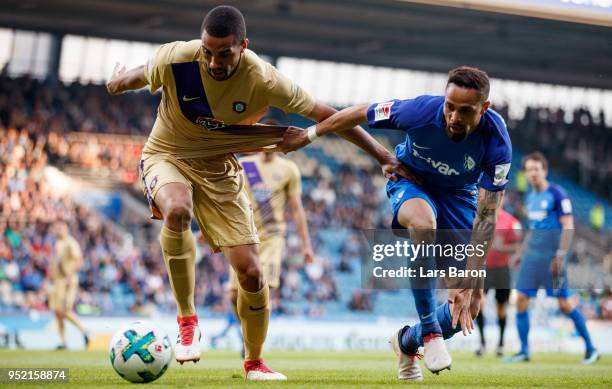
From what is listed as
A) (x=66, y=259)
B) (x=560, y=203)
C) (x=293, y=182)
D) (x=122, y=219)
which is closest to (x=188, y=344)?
(x=293, y=182)

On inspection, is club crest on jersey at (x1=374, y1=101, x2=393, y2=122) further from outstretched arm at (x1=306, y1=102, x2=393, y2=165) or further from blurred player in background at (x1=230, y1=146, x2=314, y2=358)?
blurred player in background at (x1=230, y1=146, x2=314, y2=358)

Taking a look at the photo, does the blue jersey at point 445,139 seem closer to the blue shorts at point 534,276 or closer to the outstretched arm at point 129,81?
the outstretched arm at point 129,81

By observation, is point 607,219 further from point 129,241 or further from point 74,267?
point 74,267

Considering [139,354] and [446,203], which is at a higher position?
[446,203]

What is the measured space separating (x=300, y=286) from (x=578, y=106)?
16834mm

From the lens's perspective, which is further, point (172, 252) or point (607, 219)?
point (607, 219)

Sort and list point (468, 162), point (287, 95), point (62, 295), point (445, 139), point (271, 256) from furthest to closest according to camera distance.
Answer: point (62, 295), point (271, 256), point (287, 95), point (468, 162), point (445, 139)

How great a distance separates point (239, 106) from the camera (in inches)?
262

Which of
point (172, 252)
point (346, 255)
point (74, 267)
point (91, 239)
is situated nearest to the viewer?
point (172, 252)

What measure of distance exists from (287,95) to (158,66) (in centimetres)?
94

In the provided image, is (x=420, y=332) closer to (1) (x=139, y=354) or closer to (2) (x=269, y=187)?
(1) (x=139, y=354)

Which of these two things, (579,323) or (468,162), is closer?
(468,162)

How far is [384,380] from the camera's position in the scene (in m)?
7.02

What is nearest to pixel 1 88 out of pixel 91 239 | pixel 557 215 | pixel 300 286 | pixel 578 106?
pixel 91 239
